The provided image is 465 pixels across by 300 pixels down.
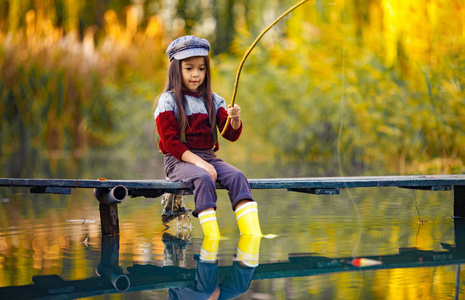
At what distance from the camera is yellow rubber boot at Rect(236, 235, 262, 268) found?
3.14 meters

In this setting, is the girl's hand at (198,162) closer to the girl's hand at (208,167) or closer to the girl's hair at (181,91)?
the girl's hand at (208,167)

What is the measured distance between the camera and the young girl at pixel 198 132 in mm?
3795

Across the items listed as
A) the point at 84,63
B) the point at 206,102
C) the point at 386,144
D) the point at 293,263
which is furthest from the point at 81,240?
the point at 84,63

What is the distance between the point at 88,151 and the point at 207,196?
37.7ft

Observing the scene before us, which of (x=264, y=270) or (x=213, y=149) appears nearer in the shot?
(x=264, y=270)

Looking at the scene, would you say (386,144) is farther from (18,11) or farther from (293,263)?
(18,11)

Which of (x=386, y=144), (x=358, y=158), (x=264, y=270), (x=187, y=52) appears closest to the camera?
(x=264, y=270)

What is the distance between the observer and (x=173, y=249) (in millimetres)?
3512

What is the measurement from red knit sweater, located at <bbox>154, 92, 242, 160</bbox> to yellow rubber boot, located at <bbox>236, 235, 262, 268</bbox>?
0.54 meters

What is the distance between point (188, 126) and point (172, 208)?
1.96 feet

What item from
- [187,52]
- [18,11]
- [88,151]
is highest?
[18,11]

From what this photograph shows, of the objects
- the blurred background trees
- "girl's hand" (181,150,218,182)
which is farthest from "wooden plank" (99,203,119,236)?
the blurred background trees

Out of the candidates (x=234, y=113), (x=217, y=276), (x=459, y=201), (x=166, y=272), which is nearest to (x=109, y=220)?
(x=234, y=113)

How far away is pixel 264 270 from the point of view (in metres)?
2.94
